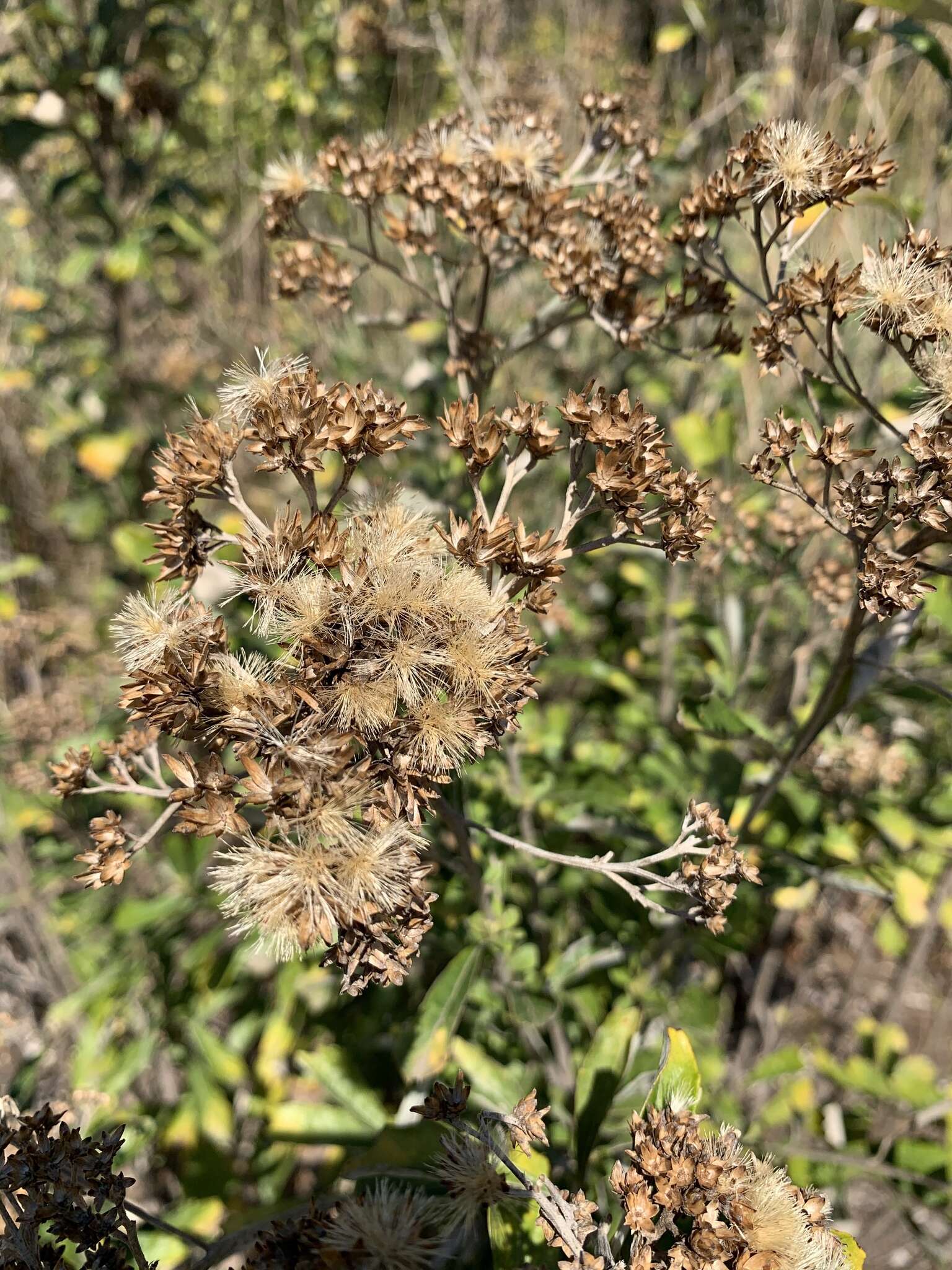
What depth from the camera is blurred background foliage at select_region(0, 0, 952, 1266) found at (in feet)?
5.94

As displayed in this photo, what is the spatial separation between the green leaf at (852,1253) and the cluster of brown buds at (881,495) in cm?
76

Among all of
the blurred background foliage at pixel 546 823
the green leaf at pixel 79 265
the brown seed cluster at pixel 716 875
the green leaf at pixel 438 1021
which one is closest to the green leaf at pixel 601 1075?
the blurred background foliage at pixel 546 823

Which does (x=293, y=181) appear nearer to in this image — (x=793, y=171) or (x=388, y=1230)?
(x=793, y=171)

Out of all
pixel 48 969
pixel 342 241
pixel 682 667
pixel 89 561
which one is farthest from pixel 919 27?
pixel 89 561

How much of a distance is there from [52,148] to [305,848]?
14.3 feet

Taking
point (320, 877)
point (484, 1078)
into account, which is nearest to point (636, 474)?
point (320, 877)

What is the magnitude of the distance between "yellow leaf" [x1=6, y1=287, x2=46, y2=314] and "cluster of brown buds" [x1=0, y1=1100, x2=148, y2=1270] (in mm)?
3173

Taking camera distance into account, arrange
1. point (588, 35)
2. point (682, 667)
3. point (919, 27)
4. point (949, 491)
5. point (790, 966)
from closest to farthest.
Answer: point (949, 491) → point (919, 27) → point (682, 667) → point (790, 966) → point (588, 35)

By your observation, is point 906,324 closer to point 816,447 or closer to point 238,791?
point 816,447

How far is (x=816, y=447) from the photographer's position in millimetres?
1211

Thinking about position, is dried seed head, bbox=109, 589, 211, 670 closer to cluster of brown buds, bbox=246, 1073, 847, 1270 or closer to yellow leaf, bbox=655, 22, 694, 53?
cluster of brown buds, bbox=246, 1073, 847, 1270

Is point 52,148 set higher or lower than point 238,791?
higher

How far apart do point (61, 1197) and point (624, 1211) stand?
2.24 feet

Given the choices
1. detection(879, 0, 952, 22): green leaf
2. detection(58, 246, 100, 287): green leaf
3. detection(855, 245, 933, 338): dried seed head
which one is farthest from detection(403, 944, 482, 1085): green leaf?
detection(58, 246, 100, 287): green leaf
